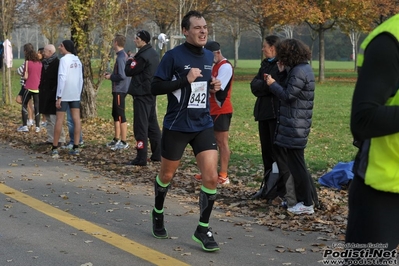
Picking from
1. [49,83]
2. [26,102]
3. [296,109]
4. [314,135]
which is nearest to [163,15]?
[26,102]

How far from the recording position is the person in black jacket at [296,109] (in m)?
7.96

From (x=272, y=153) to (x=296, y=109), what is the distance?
43.3 inches

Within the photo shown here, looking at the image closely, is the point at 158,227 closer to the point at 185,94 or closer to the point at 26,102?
the point at 185,94

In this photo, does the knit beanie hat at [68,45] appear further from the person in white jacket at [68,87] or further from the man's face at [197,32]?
the man's face at [197,32]

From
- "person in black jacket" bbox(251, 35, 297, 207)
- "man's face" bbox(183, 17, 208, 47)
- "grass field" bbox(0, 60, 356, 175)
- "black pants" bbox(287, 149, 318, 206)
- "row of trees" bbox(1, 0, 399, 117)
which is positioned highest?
"row of trees" bbox(1, 0, 399, 117)

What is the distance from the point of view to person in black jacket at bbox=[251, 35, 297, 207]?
8.45 metres

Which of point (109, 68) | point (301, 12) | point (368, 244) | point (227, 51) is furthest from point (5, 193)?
point (227, 51)

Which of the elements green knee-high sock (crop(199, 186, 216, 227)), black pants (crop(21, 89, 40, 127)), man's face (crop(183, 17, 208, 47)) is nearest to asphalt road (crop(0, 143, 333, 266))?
green knee-high sock (crop(199, 186, 216, 227))

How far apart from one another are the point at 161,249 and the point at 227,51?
397 feet

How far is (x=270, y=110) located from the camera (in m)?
8.79

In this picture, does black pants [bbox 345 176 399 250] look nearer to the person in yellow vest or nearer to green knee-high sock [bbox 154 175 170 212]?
the person in yellow vest

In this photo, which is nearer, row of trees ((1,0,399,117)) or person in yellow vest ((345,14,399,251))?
person in yellow vest ((345,14,399,251))

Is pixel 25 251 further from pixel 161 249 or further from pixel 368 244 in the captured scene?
pixel 368 244

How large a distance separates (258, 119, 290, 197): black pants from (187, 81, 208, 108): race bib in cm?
194
